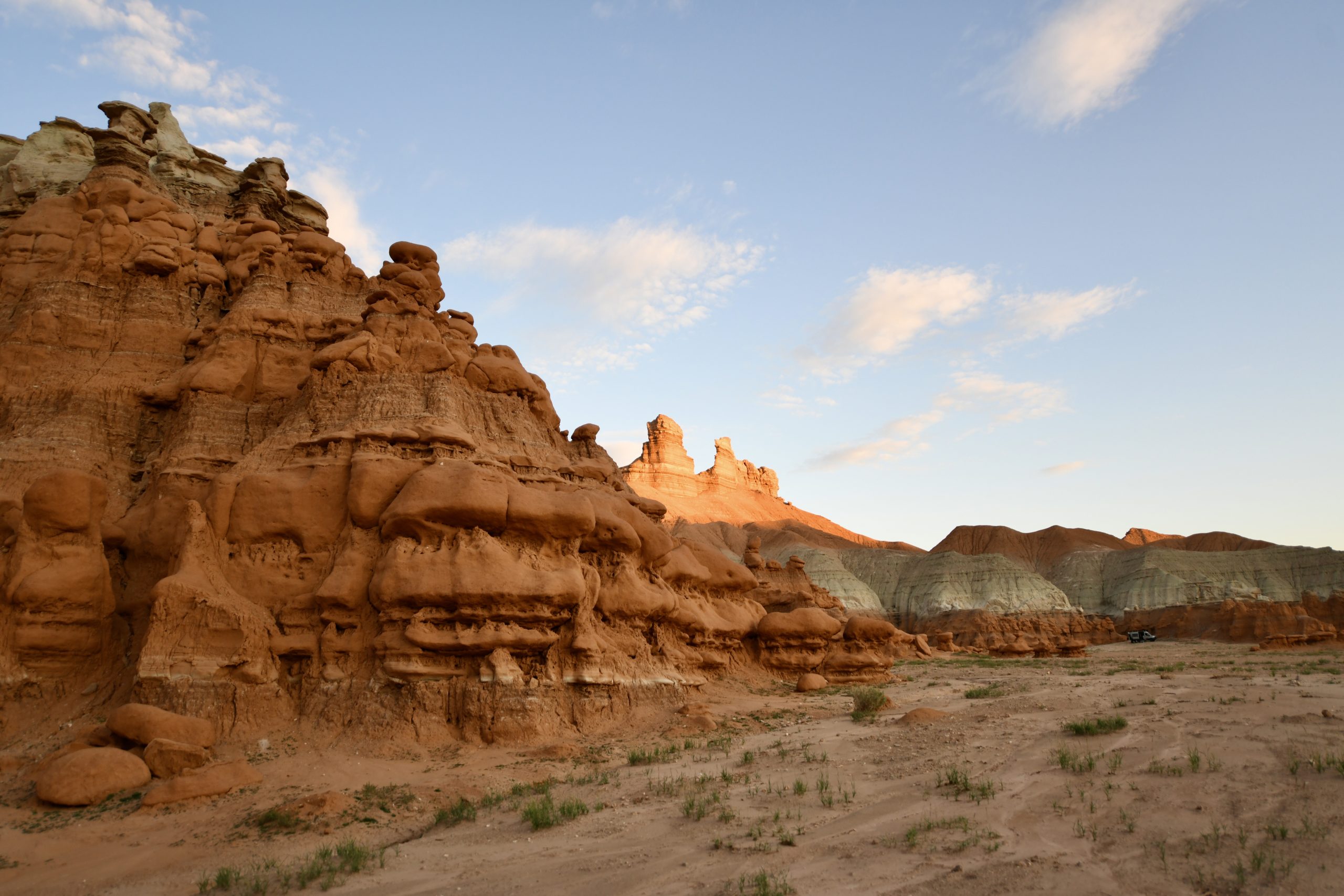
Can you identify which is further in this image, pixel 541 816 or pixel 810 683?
pixel 810 683

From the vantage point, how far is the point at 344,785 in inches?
432

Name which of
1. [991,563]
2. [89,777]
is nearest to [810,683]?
[89,777]

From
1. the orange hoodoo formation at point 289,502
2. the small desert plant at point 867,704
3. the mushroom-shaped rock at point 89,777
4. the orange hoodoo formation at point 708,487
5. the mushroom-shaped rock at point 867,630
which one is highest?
the orange hoodoo formation at point 708,487

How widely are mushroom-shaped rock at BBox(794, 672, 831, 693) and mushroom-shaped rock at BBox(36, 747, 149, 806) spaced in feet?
52.4

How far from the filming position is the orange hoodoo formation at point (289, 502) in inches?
533

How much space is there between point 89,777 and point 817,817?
968cm

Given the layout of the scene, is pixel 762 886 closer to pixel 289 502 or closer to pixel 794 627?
pixel 289 502

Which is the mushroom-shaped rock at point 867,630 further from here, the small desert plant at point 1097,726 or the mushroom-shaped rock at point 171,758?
the mushroom-shaped rock at point 171,758

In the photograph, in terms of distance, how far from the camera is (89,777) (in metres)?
10.3

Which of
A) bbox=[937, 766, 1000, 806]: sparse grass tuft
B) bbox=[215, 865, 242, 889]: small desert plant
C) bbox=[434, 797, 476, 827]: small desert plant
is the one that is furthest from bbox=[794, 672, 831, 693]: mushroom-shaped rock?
bbox=[215, 865, 242, 889]: small desert plant

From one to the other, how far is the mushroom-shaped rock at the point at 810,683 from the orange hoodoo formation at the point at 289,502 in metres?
2.51

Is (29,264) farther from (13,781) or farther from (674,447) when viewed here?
(674,447)

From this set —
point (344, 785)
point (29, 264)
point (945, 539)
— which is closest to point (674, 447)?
point (945, 539)

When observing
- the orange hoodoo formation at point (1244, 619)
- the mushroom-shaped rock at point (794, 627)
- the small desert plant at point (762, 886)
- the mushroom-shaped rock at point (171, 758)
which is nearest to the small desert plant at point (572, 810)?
the small desert plant at point (762, 886)
